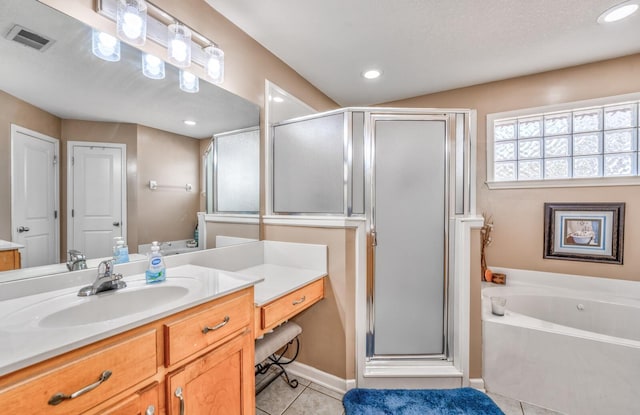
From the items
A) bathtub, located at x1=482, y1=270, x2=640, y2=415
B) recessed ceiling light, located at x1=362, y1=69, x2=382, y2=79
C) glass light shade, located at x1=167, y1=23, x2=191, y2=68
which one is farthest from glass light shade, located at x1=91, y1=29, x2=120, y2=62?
bathtub, located at x1=482, y1=270, x2=640, y2=415

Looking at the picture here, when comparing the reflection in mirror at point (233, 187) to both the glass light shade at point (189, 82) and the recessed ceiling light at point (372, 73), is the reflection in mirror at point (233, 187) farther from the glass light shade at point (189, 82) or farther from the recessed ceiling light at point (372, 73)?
the recessed ceiling light at point (372, 73)

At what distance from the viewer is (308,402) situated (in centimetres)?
172

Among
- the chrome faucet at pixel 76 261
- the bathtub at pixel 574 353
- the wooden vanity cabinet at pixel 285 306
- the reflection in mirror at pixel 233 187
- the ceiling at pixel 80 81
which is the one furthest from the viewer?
the reflection in mirror at pixel 233 187

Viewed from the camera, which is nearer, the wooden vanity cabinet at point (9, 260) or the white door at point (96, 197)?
the wooden vanity cabinet at point (9, 260)

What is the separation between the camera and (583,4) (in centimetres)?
164

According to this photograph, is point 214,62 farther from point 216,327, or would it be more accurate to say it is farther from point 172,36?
point 216,327

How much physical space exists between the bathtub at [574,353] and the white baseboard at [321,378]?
952mm

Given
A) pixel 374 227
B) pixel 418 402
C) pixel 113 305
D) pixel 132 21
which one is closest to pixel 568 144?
pixel 374 227

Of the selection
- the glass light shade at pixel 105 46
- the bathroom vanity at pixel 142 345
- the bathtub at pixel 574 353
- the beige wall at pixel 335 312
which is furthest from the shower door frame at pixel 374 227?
the glass light shade at pixel 105 46

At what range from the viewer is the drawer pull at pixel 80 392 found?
65 cm

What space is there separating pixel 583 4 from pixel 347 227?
1969mm

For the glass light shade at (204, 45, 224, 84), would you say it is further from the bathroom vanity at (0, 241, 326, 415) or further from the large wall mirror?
the bathroom vanity at (0, 241, 326, 415)

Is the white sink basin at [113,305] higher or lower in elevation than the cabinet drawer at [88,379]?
higher

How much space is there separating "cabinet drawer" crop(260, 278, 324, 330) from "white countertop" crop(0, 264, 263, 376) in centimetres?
23
